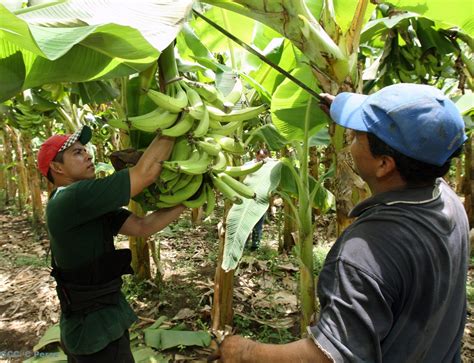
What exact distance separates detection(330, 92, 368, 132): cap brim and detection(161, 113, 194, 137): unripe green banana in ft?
1.35

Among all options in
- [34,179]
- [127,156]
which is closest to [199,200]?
[127,156]

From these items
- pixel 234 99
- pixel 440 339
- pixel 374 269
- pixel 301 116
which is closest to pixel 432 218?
pixel 374 269

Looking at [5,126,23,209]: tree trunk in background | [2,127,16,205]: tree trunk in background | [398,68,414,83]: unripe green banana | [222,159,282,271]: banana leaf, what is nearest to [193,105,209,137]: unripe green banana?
[222,159,282,271]: banana leaf

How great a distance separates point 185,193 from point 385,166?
608 millimetres

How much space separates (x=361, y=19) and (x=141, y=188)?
Result: 0.95 meters

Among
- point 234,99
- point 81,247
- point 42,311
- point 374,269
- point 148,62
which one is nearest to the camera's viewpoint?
point 374,269

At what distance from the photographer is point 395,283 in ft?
2.56

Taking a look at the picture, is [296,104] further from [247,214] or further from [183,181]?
[183,181]

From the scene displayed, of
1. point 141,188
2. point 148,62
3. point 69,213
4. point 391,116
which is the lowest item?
point 69,213

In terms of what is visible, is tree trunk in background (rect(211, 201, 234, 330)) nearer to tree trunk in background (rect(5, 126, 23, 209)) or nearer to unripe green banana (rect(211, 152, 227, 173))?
unripe green banana (rect(211, 152, 227, 173))

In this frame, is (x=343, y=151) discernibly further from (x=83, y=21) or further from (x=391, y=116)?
(x=83, y=21)

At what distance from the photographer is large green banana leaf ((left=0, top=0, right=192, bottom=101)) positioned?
758mm

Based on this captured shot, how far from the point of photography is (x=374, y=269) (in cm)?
77

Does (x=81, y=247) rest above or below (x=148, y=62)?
below
